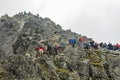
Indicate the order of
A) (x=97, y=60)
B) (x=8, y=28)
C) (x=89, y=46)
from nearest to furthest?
(x=97, y=60)
(x=89, y=46)
(x=8, y=28)

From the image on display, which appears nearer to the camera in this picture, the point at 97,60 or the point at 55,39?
the point at 97,60

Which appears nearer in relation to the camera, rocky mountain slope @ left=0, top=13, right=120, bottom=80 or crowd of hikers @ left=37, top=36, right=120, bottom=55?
rocky mountain slope @ left=0, top=13, right=120, bottom=80

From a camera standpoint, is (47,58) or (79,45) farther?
(79,45)

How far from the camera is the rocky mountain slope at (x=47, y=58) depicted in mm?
75250

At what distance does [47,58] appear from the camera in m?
85.6

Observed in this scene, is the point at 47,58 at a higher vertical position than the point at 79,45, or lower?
lower

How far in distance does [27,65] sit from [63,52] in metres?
21.8

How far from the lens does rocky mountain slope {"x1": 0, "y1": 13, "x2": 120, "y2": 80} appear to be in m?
75.2

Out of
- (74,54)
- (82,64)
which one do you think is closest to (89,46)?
(74,54)

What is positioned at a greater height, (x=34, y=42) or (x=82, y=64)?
(x=34, y=42)

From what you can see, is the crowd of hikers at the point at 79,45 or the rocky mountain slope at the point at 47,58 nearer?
the rocky mountain slope at the point at 47,58

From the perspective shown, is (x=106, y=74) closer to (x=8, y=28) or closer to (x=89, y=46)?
(x=89, y=46)

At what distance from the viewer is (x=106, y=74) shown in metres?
86.8

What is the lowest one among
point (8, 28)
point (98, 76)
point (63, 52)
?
point (98, 76)
